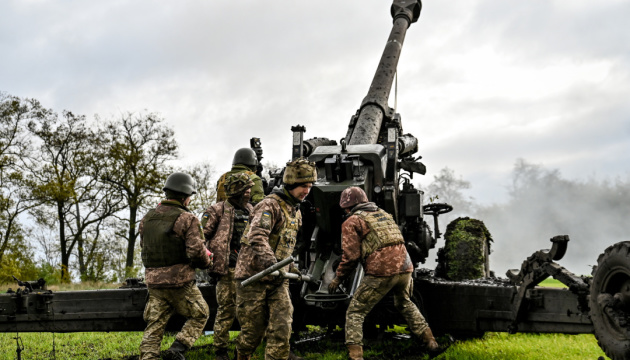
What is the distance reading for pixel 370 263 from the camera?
5344 mm

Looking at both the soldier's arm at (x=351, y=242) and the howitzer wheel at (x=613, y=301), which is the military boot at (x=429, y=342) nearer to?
the soldier's arm at (x=351, y=242)

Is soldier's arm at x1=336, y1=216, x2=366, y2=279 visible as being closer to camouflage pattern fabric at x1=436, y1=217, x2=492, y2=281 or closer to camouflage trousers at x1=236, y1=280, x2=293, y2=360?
camouflage trousers at x1=236, y1=280, x2=293, y2=360

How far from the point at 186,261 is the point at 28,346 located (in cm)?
454

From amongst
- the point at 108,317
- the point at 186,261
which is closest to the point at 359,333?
the point at 186,261

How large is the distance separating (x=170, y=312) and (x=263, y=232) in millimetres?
1338

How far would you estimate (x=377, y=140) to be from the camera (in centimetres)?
882

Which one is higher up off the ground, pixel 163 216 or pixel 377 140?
pixel 377 140

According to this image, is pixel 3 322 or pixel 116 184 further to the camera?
pixel 116 184

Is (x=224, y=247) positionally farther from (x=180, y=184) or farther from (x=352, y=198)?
(x=352, y=198)

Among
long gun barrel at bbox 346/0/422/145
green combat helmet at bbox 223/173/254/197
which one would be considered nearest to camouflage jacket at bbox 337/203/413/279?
green combat helmet at bbox 223/173/254/197

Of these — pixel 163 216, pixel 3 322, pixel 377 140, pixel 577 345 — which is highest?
pixel 377 140

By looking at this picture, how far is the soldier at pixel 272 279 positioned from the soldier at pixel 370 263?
28.6 inches

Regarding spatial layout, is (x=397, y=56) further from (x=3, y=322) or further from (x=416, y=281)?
(x=3, y=322)

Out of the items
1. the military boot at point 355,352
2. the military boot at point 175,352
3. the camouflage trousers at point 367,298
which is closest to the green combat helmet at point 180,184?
the military boot at point 175,352
